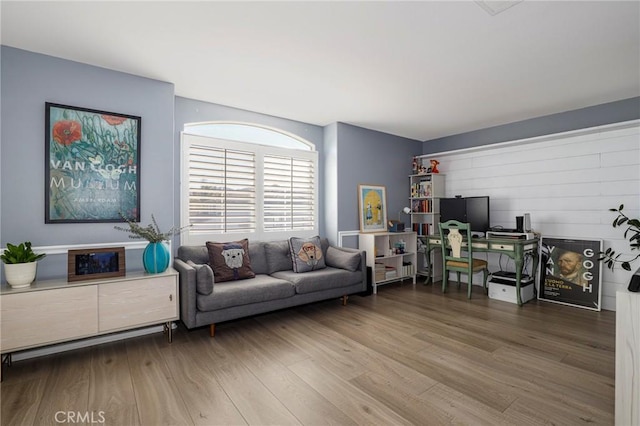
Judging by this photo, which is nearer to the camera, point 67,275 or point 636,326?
point 636,326

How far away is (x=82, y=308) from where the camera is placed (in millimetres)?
2475

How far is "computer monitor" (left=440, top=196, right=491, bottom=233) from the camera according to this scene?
4719 millimetres

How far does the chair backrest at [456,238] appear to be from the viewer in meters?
4.38

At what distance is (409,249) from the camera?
5359mm

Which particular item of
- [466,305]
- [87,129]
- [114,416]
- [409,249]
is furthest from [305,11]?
[409,249]

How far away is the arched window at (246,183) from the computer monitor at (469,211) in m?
2.20

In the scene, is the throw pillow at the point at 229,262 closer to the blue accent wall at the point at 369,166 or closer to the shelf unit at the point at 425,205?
the blue accent wall at the point at 369,166

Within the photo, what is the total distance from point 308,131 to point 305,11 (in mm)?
2660

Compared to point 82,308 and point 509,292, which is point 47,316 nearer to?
point 82,308

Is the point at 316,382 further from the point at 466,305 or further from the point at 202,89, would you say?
the point at 202,89

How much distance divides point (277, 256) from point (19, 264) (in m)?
2.41

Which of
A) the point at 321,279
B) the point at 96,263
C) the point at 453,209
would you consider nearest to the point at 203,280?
the point at 96,263

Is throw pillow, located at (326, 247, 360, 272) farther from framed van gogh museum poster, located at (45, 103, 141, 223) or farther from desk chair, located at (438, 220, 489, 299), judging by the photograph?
framed van gogh museum poster, located at (45, 103, 141, 223)

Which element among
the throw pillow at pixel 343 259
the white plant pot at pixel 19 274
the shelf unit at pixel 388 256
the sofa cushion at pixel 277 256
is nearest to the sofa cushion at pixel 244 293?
the sofa cushion at pixel 277 256
